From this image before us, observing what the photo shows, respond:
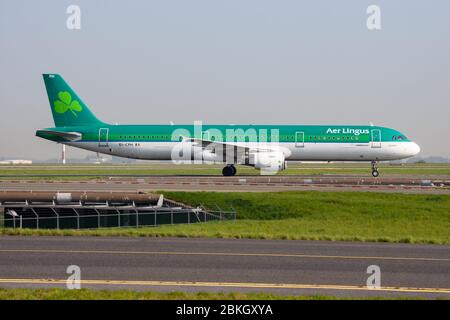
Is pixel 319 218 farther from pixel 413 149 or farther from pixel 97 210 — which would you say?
pixel 413 149

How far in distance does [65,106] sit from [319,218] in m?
31.1

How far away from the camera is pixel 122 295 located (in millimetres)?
11914

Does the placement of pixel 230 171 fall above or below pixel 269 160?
below

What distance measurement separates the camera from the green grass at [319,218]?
22672 millimetres

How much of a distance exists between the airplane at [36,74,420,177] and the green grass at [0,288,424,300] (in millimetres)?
39196

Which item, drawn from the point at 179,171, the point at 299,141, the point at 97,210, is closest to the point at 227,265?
the point at 97,210

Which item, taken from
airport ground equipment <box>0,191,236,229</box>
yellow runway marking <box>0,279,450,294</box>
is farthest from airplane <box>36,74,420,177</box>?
yellow runway marking <box>0,279,450,294</box>

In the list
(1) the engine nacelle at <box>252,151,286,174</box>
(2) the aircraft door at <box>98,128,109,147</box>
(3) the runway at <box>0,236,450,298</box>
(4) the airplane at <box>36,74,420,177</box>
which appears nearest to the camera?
(3) the runway at <box>0,236,450,298</box>

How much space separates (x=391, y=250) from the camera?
19.0 meters

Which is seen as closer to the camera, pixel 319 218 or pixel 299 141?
pixel 319 218

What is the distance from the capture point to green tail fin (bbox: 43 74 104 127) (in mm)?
55156

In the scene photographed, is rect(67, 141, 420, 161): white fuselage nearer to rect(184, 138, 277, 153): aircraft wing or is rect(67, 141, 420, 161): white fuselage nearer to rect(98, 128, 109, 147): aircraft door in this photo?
rect(98, 128, 109, 147): aircraft door

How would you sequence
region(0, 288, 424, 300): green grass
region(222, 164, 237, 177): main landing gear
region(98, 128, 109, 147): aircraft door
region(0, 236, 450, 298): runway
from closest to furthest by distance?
region(0, 288, 424, 300): green grass → region(0, 236, 450, 298): runway → region(222, 164, 237, 177): main landing gear → region(98, 128, 109, 147): aircraft door
